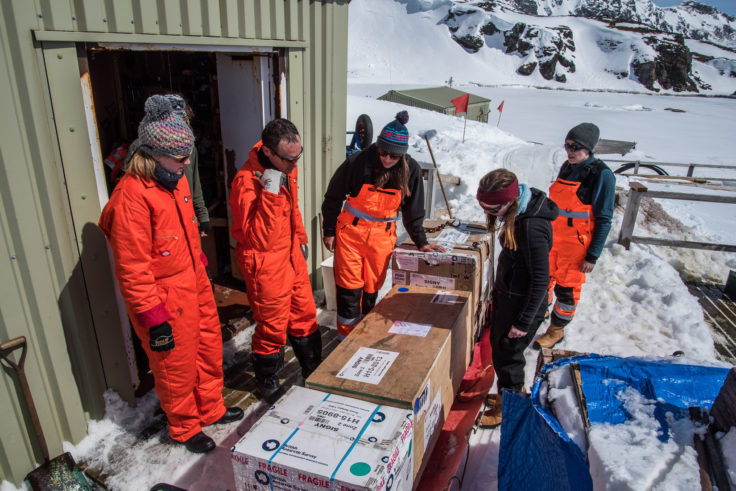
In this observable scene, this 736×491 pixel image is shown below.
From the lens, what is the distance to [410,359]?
2414 mm

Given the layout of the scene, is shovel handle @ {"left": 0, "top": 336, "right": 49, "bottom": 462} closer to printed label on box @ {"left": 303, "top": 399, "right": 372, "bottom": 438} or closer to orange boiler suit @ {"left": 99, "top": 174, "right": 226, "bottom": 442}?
orange boiler suit @ {"left": 99, "top": 174, "right": 226, "bottom": 442}

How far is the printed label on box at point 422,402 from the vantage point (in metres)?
2.13

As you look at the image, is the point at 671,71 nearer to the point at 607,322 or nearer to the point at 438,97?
the point at 438,97

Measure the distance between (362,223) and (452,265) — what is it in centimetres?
73

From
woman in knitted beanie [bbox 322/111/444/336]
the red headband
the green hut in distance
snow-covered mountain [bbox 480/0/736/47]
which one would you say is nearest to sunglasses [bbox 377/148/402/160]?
woman in knitted beanie [bbox 322/111/444/336]

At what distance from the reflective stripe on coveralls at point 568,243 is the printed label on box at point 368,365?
1.96 meters

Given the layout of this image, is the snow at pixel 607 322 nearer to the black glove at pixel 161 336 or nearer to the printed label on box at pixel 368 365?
the printed label on box at pixel 368 365

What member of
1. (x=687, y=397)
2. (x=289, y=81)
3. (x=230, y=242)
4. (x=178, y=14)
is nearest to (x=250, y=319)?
(x=230, y=242)

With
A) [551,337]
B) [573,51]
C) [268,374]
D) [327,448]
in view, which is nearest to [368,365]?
[327,448]

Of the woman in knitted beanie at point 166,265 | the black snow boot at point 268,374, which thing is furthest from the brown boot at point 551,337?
the woman in knitted beanie at point 166,265

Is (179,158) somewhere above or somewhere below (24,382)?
above

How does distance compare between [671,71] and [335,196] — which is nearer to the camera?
[335,196]

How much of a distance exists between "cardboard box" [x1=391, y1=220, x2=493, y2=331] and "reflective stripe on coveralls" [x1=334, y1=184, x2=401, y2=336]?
0.15m

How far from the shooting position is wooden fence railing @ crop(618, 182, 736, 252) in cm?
588
